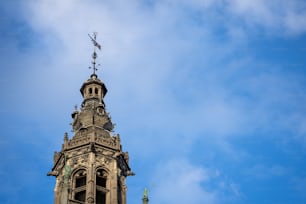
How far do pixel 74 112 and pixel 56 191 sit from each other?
9.86 m

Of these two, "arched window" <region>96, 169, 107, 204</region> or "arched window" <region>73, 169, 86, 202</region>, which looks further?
"arched window" <region>96, 169, 107, 204</region>

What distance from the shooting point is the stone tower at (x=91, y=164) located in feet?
222

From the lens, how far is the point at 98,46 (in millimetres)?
82312

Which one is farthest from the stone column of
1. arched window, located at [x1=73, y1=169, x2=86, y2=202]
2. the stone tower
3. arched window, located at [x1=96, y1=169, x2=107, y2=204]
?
arched window, located at [x1=73, y1=169, x2=86, y2=202]

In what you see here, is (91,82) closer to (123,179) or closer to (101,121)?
(101,121)

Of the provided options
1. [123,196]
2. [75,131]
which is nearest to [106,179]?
[123,196]

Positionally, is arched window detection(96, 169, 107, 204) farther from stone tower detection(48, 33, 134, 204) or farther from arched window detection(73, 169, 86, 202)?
arched window detection(73, 169, 86, 202)

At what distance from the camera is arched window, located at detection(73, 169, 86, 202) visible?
67750 millimetres

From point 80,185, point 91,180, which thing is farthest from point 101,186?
point 80,185

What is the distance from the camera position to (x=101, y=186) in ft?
225

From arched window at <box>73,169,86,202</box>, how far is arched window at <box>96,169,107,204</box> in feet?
3.82

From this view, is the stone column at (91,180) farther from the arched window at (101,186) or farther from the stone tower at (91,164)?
the arched window at (101,186)

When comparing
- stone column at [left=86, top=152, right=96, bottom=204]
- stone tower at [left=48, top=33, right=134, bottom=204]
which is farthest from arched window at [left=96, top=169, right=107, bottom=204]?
stone column at [left=86, top=152, right=96, bottom=204]

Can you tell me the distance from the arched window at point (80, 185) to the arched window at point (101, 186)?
1.16m
